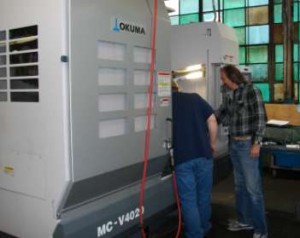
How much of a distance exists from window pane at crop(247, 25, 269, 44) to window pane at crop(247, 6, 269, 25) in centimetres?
10

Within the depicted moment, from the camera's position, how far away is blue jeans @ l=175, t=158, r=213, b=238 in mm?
3006

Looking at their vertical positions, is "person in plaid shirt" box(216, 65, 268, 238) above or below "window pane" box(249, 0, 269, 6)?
below

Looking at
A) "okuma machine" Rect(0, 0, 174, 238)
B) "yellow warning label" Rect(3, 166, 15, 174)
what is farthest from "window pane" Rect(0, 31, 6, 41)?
"yellow warning label" Rect(3, 166, 15, 174)

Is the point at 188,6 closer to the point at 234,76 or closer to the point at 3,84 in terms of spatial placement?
the point at 234,76

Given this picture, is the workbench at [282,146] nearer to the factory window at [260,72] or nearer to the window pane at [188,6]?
the factory window at [260,72]

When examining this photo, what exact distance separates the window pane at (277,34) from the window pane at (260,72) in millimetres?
529

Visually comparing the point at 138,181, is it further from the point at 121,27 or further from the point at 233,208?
the point at 233,208

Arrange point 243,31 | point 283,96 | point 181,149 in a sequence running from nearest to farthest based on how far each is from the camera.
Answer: point 181,149
point 283,96
point 243,31

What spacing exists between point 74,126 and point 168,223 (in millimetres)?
1866

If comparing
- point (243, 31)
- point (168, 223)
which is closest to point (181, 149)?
point (168, 223)

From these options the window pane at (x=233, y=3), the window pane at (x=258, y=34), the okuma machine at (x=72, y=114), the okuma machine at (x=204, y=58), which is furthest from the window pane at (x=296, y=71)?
the okuma machine at (x=72, y=114)

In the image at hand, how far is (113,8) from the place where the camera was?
7.36 feet

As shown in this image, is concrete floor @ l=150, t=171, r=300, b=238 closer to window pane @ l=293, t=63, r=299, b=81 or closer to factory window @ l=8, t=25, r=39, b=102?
factory window @ l=8, t=25, r=39, b=102

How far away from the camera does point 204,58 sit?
13.1ft
